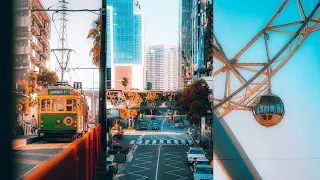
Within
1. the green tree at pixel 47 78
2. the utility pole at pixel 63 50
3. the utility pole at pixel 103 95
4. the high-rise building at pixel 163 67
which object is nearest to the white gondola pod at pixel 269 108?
the utility pole at pixel 103 95

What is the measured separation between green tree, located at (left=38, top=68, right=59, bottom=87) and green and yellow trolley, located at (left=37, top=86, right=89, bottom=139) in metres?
0.17

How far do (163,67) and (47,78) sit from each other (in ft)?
308

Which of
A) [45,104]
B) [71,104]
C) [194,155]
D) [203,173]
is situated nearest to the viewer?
[45,104]

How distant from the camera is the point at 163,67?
97562 mm

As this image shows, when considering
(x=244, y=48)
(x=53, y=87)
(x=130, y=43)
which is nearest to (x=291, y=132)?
(x=244, y=48)

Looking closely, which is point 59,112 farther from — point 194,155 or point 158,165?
point 158,165

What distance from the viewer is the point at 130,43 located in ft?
86.5

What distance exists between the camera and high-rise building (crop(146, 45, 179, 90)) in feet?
308

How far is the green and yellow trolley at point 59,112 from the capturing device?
346 centimetres

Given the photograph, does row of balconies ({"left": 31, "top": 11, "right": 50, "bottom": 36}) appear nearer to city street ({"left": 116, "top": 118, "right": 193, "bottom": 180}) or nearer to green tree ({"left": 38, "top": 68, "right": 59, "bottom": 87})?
green tree ({"left": 38, "top": 68, "right": 59, "bottom": 87})

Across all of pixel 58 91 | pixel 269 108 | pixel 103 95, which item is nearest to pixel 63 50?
pixel 58 91

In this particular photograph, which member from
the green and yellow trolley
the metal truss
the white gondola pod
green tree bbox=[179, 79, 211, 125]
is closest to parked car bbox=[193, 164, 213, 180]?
green tree bbox=[179, 79, 211, 125]

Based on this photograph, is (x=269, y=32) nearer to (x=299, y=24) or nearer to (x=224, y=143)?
(x=299, y=24)

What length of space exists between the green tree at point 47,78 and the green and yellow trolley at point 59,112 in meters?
0.17
